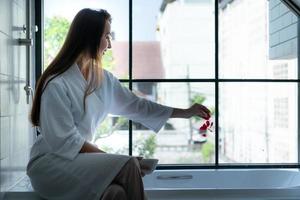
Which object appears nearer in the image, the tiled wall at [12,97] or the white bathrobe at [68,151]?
the white bathrobe at [68,151]

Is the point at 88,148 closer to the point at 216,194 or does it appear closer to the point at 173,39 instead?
the point at 216,194

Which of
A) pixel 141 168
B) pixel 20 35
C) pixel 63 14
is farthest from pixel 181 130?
pixel 141 168

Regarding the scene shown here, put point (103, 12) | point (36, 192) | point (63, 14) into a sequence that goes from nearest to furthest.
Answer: point (36, 192) → point (103, 12) → point (63, 14)

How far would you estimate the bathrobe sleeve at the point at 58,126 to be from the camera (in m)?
1.73

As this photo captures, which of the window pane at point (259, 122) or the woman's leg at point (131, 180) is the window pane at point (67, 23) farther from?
the woman's leg at point (131, 180)

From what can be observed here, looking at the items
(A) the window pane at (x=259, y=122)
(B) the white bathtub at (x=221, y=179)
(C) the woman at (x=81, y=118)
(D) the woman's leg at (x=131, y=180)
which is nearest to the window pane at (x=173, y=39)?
(A) the window pane at (x=259, y=122)

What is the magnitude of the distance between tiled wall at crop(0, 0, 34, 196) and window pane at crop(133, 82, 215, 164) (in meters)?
0.81

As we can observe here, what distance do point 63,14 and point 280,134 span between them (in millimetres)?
1705

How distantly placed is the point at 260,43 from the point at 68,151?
1876 millimetres

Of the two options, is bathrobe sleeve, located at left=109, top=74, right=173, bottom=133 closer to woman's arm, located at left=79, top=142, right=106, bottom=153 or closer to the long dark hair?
the long dark hair

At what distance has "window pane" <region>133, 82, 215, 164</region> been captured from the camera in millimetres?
3104

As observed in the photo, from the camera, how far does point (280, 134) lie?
3.22 meters

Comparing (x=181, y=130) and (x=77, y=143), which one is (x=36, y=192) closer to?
(x=77, y=143)

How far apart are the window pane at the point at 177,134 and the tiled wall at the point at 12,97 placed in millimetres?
810
